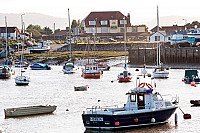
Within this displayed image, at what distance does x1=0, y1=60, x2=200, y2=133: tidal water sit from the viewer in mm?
49125

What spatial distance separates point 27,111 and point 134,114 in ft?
46.8

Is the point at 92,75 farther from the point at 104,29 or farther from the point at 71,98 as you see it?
the point at 104,29

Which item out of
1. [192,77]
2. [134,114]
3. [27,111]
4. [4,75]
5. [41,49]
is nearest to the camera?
[134,114]

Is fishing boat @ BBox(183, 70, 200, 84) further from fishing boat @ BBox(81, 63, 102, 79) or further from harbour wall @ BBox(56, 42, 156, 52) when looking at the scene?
harbour wall @ BBox(56, 42, 156, 52)

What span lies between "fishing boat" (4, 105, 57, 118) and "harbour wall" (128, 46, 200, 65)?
60543mm

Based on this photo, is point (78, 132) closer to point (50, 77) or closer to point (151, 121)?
point (151, 121)

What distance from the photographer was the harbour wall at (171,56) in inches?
4410

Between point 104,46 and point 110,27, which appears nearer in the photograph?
point 104,46

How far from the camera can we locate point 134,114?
45.2m

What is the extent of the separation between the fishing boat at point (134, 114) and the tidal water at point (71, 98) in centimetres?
84

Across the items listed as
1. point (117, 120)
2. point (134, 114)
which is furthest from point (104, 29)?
point (117, 120)

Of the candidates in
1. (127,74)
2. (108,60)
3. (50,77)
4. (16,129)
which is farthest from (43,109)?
(108,60)

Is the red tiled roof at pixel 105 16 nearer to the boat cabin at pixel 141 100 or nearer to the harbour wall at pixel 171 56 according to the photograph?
the harbour wall at pixel 171 56

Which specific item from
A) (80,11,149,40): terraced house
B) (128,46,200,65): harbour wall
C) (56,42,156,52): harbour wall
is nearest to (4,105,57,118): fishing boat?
(128,46,200,65): harbour wall
